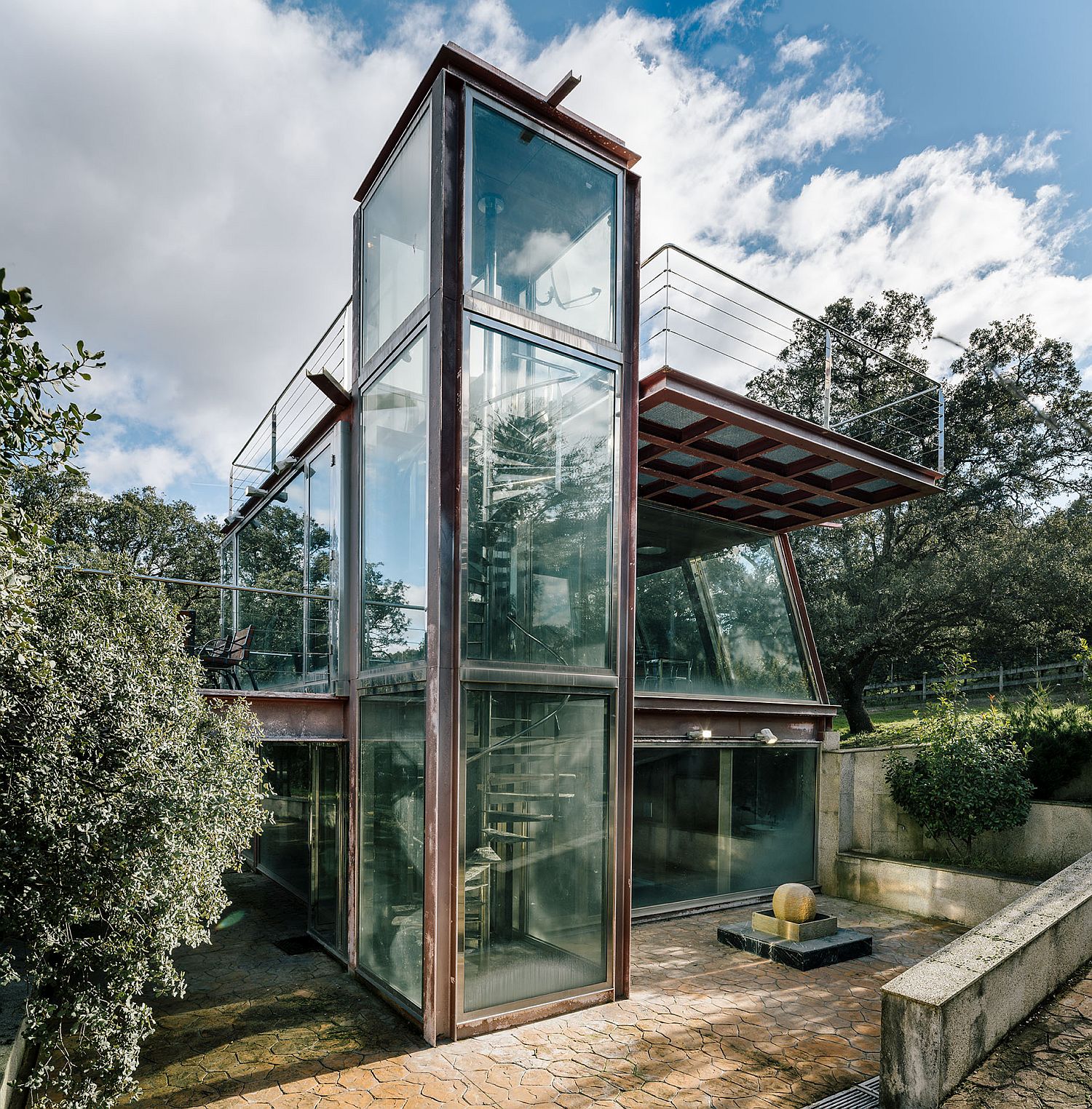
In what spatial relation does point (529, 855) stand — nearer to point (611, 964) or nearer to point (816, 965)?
point (611, 964)

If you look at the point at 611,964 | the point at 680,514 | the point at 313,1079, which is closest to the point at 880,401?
the point at 680,514

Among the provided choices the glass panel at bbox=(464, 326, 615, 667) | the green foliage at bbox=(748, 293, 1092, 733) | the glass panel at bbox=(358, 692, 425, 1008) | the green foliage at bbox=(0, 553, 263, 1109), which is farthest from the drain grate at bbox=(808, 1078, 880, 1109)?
the green foliage at bbox=(748, 293, 1092, 733)

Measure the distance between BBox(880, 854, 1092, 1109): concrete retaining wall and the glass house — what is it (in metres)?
2.34

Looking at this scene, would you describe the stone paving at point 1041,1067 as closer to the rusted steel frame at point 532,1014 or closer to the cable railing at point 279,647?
the rusted steel frame at point 532,1014

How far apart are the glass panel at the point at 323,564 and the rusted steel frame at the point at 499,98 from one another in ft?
9.93

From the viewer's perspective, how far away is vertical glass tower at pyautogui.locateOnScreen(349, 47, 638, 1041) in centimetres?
568

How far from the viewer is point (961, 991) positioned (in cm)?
436

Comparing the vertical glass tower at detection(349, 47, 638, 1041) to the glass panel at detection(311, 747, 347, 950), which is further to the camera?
the glass panel at detection(311, 747, 347, 950)

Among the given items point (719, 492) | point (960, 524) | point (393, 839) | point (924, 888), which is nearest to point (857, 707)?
point (960, 524)

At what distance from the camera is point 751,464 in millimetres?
8492

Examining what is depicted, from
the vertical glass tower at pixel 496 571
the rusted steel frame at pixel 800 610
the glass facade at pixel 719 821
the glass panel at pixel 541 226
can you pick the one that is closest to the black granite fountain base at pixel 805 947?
the glass facade at pixel 719 821

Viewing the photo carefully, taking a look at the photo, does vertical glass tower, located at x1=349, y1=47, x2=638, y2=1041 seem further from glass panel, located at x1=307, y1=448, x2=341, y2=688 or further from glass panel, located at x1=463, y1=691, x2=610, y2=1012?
glass panel, located at x1=307, y1=448, x2=341, y2=688

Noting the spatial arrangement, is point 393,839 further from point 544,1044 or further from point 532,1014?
point 544,1044

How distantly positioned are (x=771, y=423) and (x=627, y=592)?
2308mm
